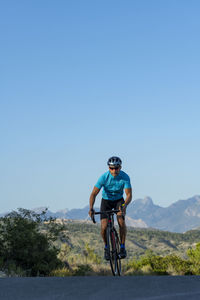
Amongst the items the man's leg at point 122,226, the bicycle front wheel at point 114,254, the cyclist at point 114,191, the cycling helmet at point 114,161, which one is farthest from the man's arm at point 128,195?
the bicycle front wheel at point 114,254

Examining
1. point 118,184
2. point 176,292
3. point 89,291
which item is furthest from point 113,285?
point 118,184

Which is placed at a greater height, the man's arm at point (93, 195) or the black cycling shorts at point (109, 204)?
the man's arm at point (93, 195)

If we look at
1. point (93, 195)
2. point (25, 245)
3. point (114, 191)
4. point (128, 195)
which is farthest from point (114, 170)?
point (25, 245)

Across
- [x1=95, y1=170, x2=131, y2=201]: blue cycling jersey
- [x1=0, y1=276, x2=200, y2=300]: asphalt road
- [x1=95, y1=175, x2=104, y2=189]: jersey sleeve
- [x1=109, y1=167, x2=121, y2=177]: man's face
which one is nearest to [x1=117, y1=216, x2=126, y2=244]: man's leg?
[x1=95, y1=170, x2=131, y2=201]: blue cycling jersey

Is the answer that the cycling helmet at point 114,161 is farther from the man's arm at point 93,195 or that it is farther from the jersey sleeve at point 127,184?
the man's arm at point 93,195

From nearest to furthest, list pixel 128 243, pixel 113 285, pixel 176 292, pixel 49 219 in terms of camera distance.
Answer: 1. pixel 176 292
2. pixel 113 285
3. pixel 49 219
4. pixel 128 243

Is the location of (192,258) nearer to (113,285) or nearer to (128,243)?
(113,285)

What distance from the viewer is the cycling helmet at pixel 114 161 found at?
9.98m

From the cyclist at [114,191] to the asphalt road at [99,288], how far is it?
170 cm

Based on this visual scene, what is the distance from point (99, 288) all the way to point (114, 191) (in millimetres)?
3072

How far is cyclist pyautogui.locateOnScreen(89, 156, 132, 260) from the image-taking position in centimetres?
1003

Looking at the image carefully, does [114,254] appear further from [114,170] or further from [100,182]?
[114,170]

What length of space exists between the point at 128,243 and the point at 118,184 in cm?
12616

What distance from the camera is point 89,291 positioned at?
7188 millimetres
